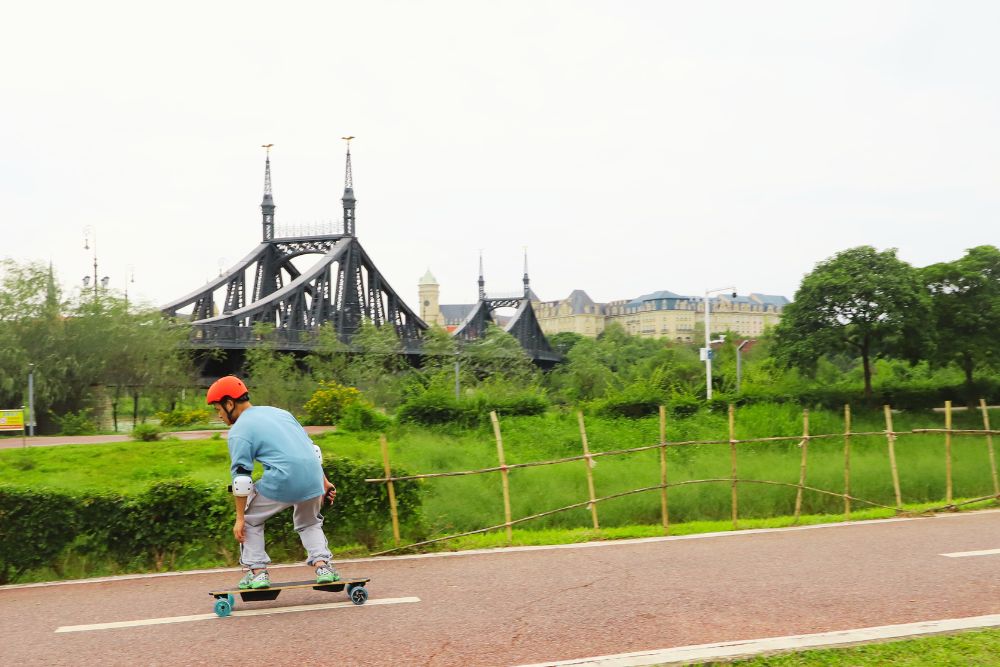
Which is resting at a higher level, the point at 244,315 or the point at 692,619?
the point at 244,315

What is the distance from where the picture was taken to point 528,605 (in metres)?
6.36

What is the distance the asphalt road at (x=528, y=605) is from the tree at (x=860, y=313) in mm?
28203

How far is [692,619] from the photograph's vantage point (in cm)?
595

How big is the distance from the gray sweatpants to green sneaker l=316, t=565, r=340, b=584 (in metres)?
0.06

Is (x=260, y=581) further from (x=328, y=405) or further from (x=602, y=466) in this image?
(x=328, y=405)

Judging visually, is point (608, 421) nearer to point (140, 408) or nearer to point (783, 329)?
point (783, 329)

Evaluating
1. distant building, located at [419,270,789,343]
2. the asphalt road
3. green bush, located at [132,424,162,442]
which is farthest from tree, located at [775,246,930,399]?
distant building, located at [419,270,789,343]

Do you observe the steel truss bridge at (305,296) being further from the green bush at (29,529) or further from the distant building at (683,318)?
the distant building at (683,318)

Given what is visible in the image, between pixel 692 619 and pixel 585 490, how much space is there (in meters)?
11.6

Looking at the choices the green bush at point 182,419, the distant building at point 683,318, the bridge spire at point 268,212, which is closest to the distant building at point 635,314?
the distant building at point 683,318

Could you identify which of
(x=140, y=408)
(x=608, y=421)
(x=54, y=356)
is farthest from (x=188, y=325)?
(x=608, y=421)

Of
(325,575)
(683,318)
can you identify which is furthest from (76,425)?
(683,318)

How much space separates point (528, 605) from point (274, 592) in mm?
1707

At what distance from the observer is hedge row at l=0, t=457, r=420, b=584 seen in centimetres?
798
